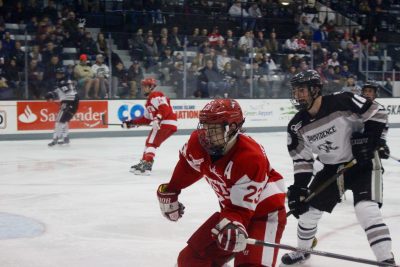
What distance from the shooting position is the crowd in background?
1210 cm

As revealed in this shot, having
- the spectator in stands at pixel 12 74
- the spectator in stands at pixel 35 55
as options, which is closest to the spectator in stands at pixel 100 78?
the spectator in stands at pixel 35 55

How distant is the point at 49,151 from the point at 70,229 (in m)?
5.57

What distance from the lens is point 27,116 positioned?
11938 mm

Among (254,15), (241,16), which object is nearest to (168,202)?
(241,16)

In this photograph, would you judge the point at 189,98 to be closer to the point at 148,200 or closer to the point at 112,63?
the point at 112,63

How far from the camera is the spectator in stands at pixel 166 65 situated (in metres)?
13.1

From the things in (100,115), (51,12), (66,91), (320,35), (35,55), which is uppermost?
(51,12)

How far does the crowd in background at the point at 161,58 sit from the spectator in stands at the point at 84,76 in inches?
0.7

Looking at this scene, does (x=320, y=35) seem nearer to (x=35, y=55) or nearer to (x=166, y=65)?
(x=166, y=65)

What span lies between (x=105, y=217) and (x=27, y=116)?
23.7ft

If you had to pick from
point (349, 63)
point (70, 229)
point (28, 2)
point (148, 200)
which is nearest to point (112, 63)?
point (28, 2)

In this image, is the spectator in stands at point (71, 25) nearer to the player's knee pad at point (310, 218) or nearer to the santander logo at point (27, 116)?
the santander logo at point (27, 116)

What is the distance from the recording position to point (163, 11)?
50.6 feet

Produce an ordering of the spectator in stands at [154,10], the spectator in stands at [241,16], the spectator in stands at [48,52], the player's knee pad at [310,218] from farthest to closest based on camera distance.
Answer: the spectator in stands at [241,16] < the spectator in stands at [154,10] < the spectator in stands at [48,52] < the player's knee pad at [310,218]
